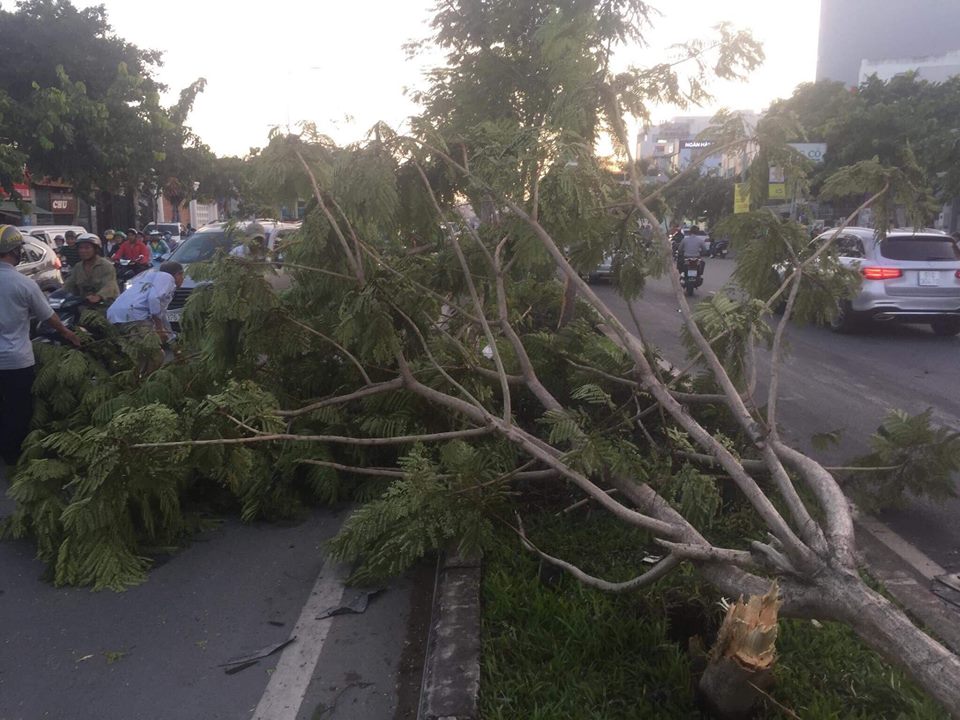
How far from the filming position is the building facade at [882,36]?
49844mm

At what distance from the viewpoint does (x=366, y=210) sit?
457cm

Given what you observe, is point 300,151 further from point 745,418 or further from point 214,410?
point 745,418

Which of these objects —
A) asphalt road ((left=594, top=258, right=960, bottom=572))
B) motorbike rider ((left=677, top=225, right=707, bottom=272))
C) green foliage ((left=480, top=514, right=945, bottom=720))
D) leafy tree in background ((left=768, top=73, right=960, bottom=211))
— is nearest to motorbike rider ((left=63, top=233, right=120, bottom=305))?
asphalt road ((left=594, top=258, right=960, bottom=572))

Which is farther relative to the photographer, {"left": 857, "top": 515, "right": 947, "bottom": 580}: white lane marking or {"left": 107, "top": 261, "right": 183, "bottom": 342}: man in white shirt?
{"left": 107, "top": 261, "right": 183, "bottom": 342}: man in white shirt

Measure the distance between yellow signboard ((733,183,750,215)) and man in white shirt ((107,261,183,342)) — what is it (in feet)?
15.8

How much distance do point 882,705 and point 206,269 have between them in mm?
4041

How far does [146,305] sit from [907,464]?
20.1 ft

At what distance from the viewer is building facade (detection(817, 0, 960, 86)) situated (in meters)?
49.8

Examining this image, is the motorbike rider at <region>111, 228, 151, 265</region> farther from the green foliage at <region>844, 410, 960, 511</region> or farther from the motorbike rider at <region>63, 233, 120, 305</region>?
the green foliage at <region>844, 410, 960, 511</region>

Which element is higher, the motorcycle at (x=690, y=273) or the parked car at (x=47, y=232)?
the parked car at (x=47, y=232)

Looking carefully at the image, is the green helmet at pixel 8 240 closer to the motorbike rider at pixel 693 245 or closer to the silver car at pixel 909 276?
the silver car at pixel 909 276

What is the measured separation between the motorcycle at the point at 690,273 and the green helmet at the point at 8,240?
16.7m

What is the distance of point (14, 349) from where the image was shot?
592 centimetres

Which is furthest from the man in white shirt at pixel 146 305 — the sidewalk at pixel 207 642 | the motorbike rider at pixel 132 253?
the motorbike rider at pixel 132 253
